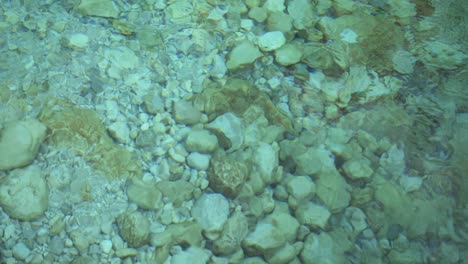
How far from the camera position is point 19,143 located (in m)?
1.55

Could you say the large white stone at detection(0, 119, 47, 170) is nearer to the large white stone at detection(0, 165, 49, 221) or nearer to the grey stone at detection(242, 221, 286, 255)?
the large white stone at detection(0, 165, 49, 221)

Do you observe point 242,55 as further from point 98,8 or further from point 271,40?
point 98,8

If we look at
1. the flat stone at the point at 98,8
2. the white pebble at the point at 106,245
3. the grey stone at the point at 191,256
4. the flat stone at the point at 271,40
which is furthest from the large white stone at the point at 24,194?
the flat stone at the point at 271,40

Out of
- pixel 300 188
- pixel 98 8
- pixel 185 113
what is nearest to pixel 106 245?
pixel 185 113

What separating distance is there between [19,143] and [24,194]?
18cm

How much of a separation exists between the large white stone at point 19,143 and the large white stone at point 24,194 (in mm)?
34

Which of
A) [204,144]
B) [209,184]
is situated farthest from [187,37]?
[209,184]

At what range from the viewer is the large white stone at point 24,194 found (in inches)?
58.0

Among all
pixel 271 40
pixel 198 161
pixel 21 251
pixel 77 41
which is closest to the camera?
pixel 21 251

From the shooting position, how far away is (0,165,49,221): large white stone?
1473mm

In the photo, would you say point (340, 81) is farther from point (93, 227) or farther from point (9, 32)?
point (9, 32)

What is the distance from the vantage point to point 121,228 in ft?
4.92

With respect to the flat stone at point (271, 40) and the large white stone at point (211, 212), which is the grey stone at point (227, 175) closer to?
the large white stone at point (211, 212)

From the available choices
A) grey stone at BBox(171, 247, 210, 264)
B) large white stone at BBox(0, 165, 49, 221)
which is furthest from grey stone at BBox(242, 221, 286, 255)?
large white stone at BBox(0, 165, 49, 221)
